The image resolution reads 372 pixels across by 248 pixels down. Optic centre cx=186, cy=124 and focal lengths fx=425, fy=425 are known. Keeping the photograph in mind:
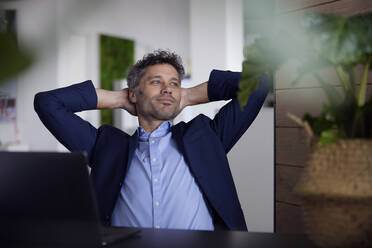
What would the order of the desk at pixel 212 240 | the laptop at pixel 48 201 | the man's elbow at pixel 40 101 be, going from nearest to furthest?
the laptop at pixel 48 201
the desk at pixel 212 240
the man's elbow at pixel 40 101

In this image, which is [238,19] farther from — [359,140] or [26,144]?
[359,140]

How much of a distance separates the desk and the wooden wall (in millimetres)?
967

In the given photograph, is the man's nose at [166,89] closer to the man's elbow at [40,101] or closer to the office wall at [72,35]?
the office wall at [72,35]

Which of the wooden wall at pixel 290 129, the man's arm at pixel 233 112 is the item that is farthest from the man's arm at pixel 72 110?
the wooden wall at pixel 290 129

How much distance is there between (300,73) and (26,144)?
6.00 meters

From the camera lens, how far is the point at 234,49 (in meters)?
4.79

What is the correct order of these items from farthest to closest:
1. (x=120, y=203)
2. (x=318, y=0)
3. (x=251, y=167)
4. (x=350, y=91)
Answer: (x=251, y=167)
(x=318, y=0)
(x=120, y=203)
(x=350, y=91)

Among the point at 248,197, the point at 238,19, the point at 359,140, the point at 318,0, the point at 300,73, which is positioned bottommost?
the point at 248,197

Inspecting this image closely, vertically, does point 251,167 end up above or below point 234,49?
below

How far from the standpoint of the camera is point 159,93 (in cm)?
212

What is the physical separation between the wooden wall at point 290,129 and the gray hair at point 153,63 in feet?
1.72

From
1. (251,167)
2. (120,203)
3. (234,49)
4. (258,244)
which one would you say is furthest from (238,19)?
(258,244)

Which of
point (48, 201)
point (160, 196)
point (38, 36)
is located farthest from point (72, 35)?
point (160, 196)

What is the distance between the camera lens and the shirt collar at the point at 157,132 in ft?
6.67
